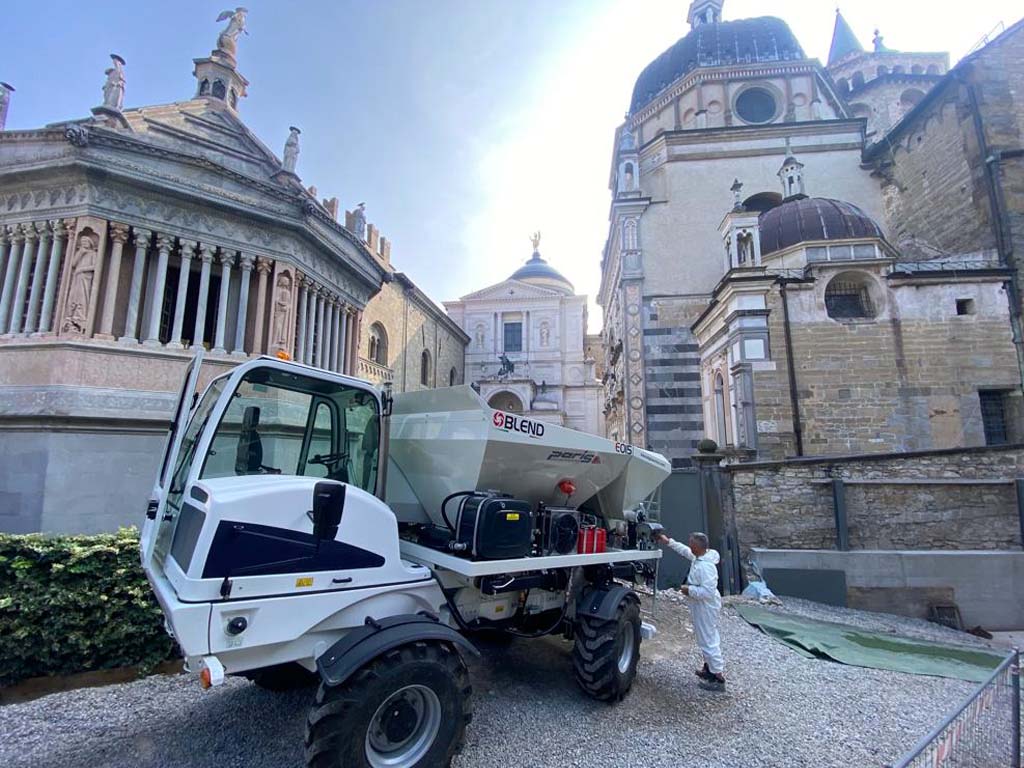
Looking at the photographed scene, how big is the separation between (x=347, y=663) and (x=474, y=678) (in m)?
2.27

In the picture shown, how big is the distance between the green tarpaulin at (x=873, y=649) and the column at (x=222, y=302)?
35.2 ft

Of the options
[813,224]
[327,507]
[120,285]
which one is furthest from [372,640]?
[813,224]

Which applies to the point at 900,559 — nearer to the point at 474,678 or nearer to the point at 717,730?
the point at 717,730

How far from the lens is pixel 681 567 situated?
A: 956cm

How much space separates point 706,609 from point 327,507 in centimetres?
393

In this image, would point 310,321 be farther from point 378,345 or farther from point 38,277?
point 378,345

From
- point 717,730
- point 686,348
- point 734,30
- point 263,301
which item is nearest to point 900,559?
point 717,730

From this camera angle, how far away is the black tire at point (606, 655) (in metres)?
4.20

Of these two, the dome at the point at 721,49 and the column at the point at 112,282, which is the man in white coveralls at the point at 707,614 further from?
the dome at the point at 721,49

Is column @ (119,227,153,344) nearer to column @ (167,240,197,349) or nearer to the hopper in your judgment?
column @ (167,240,197,349)

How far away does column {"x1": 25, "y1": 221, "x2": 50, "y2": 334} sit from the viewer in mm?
8797

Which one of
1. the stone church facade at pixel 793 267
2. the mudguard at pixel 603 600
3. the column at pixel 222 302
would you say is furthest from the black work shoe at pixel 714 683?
the column at pixel 222 302

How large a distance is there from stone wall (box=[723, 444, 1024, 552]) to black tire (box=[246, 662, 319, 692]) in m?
7.68

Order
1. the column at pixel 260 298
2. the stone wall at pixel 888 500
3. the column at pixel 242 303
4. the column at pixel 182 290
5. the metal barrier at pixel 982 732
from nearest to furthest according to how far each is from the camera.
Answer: the metal barrier at pixel 982 732, the stone wall at pixel 888 500, the column at pixel 182 290, the column at pixel 242 303, the column at pixel 260 298
